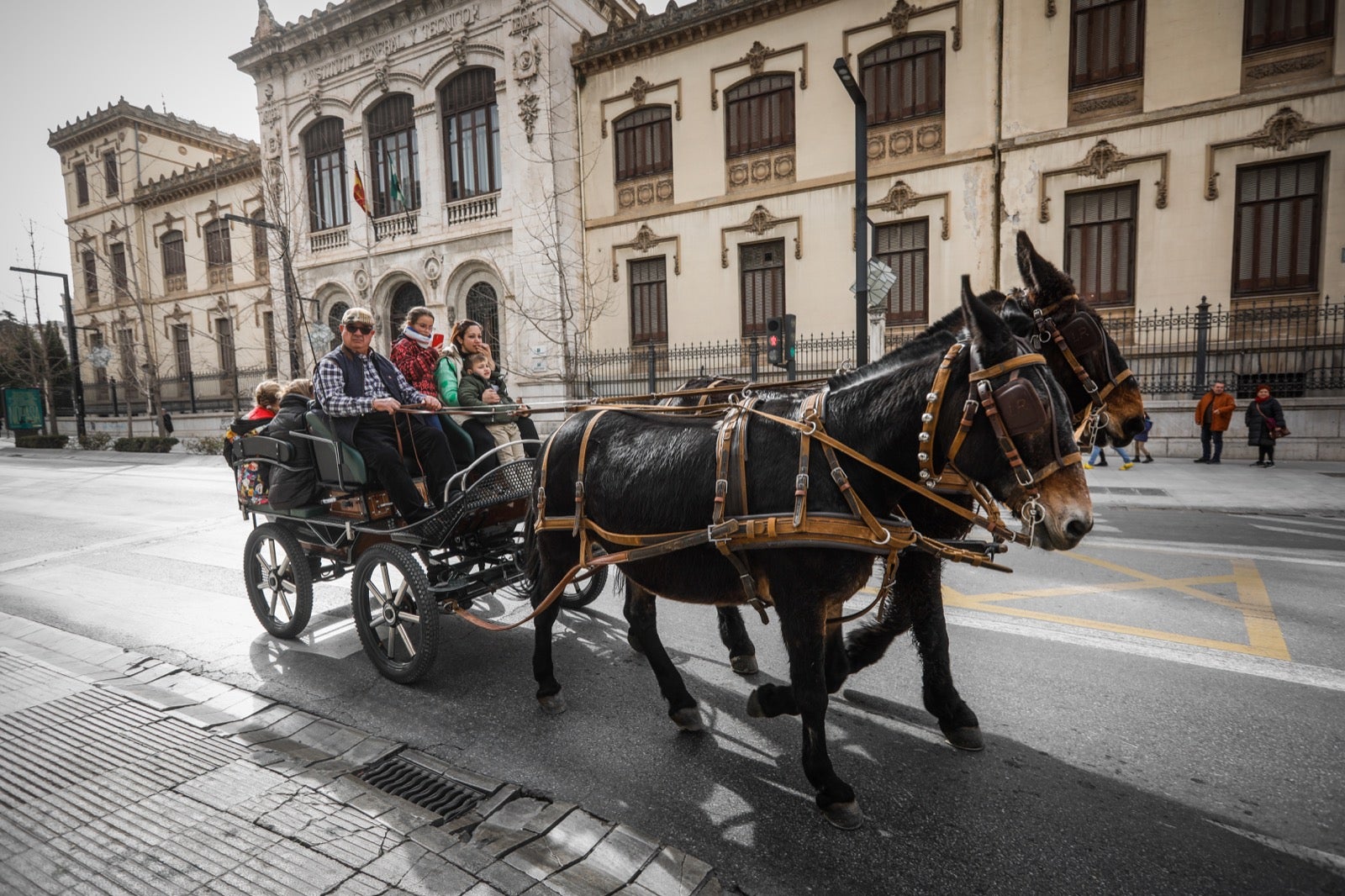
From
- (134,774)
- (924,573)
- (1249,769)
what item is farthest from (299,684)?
(1249,769)

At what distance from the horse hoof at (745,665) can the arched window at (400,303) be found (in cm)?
2097

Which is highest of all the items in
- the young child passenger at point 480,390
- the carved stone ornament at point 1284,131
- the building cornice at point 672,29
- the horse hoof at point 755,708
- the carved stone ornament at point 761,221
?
the building cornice at point 672,29

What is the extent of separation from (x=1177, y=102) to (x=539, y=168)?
1525 centimetres

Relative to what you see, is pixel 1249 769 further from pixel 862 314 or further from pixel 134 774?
pixel 862 314

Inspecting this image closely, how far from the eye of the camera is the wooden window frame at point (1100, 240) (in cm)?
1425

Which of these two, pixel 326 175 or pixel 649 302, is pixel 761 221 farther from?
pixel 326 175

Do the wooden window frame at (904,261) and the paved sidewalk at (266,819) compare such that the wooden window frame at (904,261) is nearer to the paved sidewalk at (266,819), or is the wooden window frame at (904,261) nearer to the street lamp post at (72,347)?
the paved sidewalk at (266,819)

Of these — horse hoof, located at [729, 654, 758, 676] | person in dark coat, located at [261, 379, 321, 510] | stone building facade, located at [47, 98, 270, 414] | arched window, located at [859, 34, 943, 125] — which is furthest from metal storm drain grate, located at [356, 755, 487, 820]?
stone building facade, located at [47, 98, 270, 414]

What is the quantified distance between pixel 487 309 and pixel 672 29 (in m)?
9.64

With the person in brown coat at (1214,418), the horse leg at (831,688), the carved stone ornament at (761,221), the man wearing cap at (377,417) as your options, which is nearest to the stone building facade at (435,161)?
the carved stone ornament at (761,221)

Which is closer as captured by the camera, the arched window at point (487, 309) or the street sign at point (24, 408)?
the arched window at point (487, 309)

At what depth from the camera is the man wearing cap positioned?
4352 mm

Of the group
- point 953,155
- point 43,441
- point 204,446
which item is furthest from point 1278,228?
point 43,441

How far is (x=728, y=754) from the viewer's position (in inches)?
124
